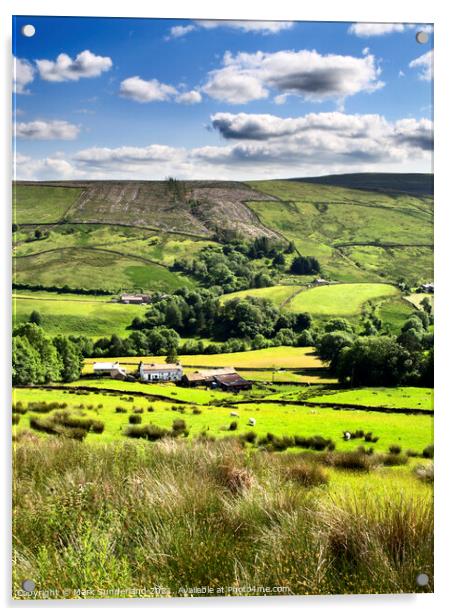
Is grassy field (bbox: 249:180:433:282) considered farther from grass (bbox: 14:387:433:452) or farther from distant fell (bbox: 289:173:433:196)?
grass (bbox: 14:387:433:452)

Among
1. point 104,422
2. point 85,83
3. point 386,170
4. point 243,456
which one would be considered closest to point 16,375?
point 104,422

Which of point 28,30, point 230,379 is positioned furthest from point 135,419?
point 28,30

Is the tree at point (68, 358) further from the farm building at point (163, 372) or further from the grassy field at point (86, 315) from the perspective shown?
the farm building at point (163, 372)

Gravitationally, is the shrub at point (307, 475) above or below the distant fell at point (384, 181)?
below

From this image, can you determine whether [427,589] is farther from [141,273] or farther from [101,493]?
[141,273]

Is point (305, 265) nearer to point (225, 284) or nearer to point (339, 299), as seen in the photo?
point (339, 299)

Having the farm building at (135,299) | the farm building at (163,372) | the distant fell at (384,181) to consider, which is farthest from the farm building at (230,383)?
the distant fell at (384,181)
